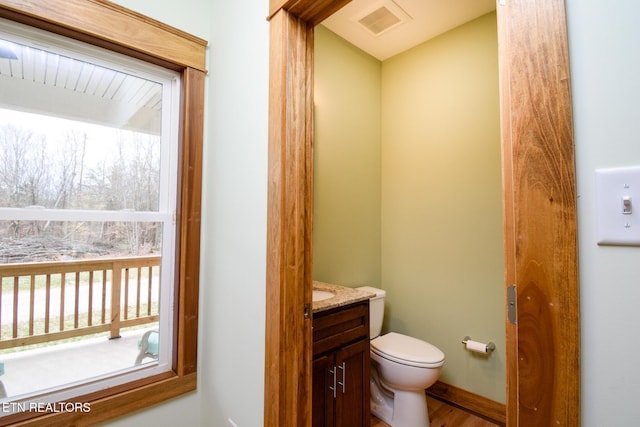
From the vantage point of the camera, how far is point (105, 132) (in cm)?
143

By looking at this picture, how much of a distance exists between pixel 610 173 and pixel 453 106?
1951 mm

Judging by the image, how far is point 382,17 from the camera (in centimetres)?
206

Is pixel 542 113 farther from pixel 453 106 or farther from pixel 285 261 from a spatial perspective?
pixel 453 106

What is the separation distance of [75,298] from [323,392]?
1.26 metres

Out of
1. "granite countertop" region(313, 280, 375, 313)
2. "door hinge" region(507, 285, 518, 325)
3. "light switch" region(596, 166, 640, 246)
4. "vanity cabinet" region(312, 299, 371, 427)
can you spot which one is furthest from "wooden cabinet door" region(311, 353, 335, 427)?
"light switch" region(596, 166, 640, 246)

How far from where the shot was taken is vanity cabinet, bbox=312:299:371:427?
4.72 ft

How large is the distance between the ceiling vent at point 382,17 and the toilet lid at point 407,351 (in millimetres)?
2277

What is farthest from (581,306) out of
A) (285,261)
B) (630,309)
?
(285,261)

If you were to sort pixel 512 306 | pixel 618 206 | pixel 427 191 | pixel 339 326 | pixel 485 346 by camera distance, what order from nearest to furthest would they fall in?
1. pixel 618 206
2. pixel 512 306
3. pixel 339 326
4. pixel 485 346
5. pixel 427 191

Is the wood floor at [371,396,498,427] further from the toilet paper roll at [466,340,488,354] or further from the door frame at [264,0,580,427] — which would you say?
the door frame at [264,0,580,427]

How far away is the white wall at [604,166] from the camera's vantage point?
1.52ft

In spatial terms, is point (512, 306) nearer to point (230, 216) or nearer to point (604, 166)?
point (604, 166)

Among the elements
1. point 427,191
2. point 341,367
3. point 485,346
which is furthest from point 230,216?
point 485,346

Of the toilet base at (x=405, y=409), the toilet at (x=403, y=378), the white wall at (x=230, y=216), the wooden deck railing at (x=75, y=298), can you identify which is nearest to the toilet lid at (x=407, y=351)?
the toilet at (x=403, y=378)
